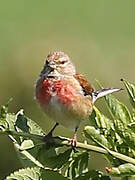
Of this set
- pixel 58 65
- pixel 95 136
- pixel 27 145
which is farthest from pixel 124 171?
pixel 58 65

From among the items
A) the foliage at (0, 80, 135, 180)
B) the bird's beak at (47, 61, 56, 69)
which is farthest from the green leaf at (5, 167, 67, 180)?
the bird's beak at (47, 61, 56, 69)

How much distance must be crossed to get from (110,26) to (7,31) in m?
3.11

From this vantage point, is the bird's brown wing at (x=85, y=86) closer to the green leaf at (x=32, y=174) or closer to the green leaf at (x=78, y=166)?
the green leaf at (x=78, y=166)

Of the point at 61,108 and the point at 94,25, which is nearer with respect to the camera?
the point at 61,108

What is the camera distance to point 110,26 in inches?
827

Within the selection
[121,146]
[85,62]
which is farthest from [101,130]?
[85,62]

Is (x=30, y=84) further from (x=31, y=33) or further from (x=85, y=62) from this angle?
(x=31, y=33)

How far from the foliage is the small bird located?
116 centimetres

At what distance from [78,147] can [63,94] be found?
181 cm

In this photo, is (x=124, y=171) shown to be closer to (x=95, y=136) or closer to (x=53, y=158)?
(x=95, y=136)

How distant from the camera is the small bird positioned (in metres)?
3.54

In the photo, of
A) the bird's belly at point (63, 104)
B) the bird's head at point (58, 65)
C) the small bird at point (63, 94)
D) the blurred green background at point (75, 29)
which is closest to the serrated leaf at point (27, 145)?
the small bird at point (63, 94)

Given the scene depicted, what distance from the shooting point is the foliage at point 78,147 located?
181 centimetres

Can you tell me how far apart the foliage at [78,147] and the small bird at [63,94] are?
1.16 m
